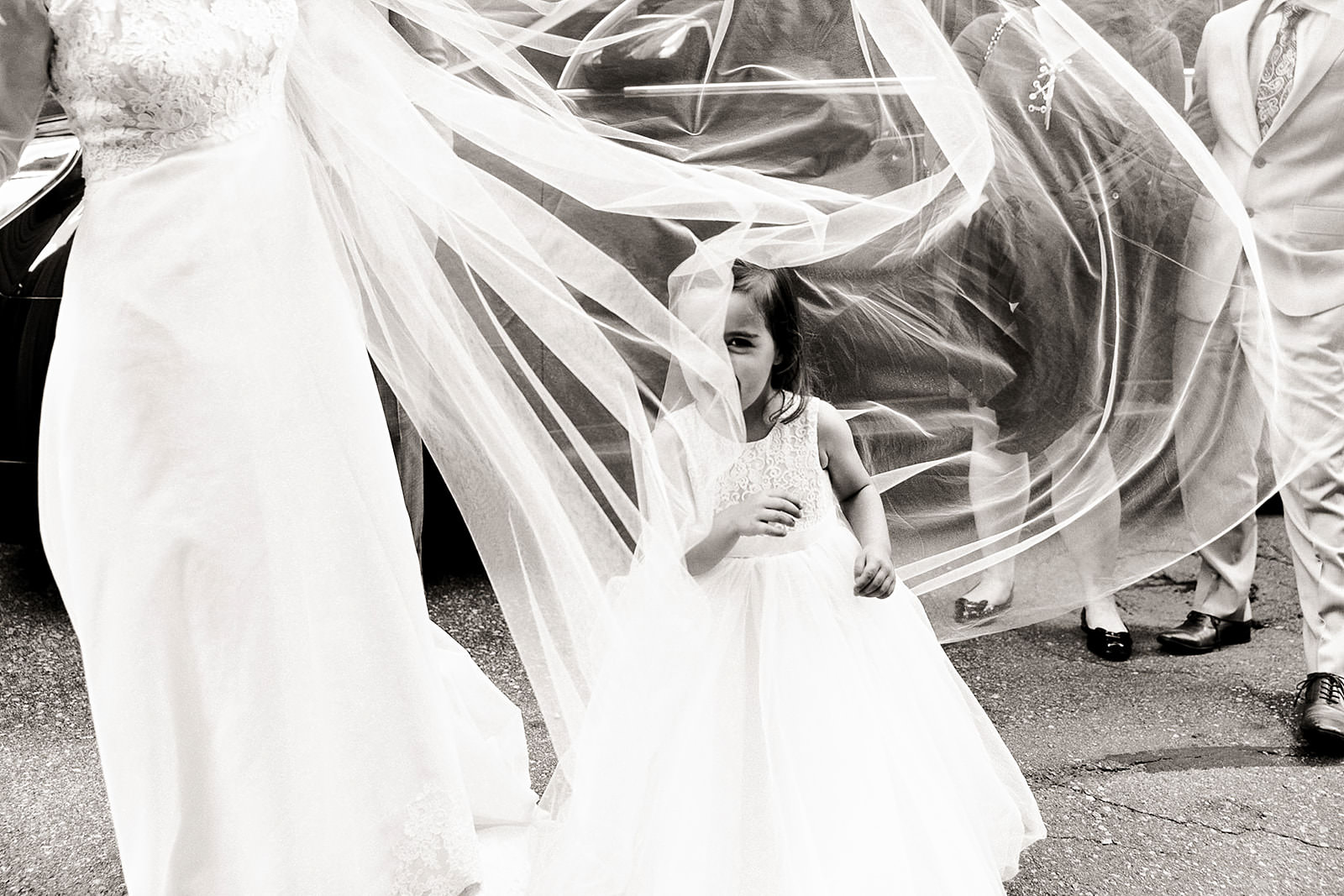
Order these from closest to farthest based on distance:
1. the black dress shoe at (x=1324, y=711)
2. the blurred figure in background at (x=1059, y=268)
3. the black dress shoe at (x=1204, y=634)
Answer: the blurred figure in background at (x=1059, y=268) < the black dress shoe at (x=1324, y=711) < the black dress shoe at (x=1204, y=634)

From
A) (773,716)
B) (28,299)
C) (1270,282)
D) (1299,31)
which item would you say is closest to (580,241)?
(773,716)

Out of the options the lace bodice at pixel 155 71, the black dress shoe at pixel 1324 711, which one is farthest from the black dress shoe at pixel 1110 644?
the lace bodice at pixel 155 71

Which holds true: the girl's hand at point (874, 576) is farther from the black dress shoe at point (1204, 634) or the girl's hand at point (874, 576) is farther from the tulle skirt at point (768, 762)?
the black dress shoe at point (1204, 634)

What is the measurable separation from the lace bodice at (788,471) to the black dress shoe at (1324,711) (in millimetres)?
1731

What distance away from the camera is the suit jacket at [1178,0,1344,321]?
3152 millimetres

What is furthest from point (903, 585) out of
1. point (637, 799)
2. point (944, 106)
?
point (944, 106)

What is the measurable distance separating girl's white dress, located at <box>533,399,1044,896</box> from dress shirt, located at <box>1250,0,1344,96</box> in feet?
5.30

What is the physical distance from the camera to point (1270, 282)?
3.14 m

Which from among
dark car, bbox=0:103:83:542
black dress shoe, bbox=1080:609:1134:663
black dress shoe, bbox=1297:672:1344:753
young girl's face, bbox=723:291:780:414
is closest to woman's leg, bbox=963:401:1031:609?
young girl's face, bbox=723:291:780:414

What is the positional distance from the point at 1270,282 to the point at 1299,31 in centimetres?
69

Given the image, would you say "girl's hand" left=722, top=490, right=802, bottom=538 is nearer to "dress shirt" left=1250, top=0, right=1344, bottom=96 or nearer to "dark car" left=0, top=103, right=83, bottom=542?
"dress shirt" left=1250, top=0, right=1344, bottom=96

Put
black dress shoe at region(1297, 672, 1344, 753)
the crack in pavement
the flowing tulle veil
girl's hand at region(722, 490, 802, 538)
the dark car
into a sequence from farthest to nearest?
the dark car
black dress shoe at region(1297, 672, 1344, 753)
the crack in pavement
the flowing tulle veil
girl's hand at region(722, 490, 802, 538)

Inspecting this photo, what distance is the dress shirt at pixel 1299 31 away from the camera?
3275 mm

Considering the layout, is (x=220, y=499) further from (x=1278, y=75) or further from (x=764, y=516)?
(x=1278, y=75)
